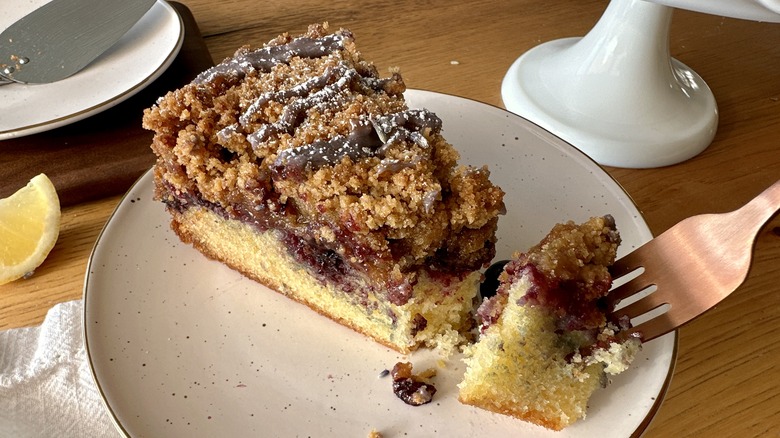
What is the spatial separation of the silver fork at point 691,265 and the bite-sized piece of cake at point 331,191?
294mm

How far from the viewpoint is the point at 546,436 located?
1.24 metres

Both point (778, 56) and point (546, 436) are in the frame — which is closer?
point (546, 436)

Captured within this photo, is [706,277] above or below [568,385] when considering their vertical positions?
above

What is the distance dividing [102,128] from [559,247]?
132 cm

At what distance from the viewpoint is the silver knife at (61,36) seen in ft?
6.54

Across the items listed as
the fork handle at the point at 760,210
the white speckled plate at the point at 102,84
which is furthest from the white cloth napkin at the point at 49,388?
the fork handle at the point at 760,210

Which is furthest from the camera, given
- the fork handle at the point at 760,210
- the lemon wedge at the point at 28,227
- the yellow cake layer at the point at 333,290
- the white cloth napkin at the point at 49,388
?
the lemon wedge at the point at 28,227

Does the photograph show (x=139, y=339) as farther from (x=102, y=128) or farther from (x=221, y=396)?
(x=102, y=128)

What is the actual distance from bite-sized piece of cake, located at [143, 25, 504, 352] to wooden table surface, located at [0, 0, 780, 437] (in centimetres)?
46

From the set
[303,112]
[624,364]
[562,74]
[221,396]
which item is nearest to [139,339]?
[221,396]

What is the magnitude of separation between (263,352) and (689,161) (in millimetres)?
1350

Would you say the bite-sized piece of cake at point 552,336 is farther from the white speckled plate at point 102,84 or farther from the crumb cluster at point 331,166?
the white speckled plate at point 102,84

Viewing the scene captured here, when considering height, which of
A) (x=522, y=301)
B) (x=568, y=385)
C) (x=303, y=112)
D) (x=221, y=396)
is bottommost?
(x=221, y=396)

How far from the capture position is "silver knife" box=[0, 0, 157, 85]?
1994 millimetres
